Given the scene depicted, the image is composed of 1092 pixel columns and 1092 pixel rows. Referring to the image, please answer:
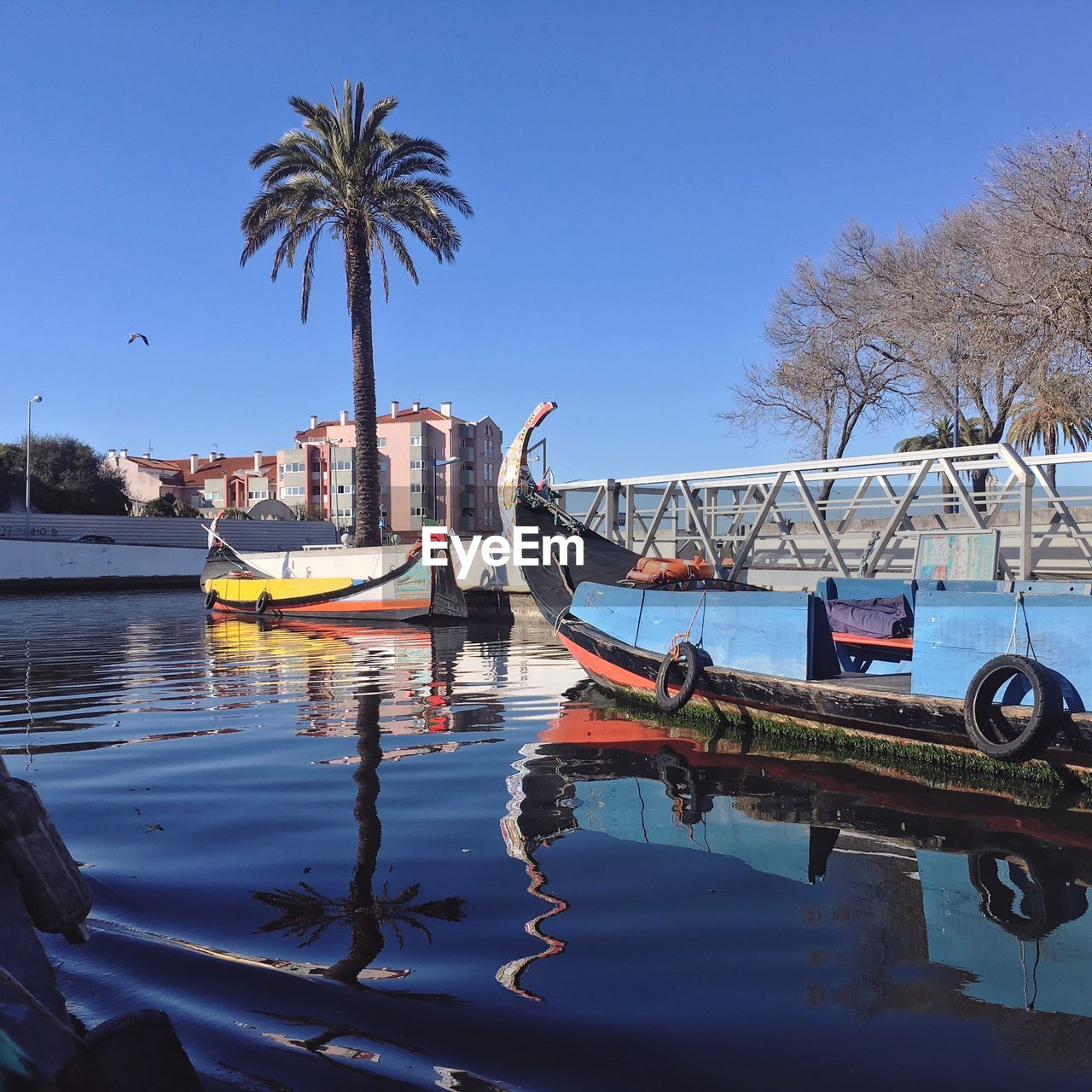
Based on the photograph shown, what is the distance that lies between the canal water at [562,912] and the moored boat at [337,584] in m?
14.6

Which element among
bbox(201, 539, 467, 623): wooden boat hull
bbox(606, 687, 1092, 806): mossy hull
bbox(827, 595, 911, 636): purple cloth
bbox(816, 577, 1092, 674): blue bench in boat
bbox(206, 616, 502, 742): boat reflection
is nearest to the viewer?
bbox(606, 687, 1092, 806): mossy hull

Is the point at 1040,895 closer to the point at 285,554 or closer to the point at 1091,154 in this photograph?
the point at 1091,154

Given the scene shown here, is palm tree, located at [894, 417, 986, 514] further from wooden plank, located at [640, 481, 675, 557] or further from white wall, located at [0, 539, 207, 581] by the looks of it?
white wall, located at [0, 539, 207, 581]

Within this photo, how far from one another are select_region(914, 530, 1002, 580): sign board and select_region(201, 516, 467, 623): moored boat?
13.6 meters

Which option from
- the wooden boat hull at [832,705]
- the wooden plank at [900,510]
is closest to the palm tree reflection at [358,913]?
the wooden boat hull at [832,705]

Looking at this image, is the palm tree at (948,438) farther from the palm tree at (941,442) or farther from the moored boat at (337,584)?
the moored boat at (337,584)

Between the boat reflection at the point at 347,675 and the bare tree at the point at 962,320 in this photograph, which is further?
the bare tree at the point at 962,320

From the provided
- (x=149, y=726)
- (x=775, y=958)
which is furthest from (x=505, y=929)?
(x=149, y=726)

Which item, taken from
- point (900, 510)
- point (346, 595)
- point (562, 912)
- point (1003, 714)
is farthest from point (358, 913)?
point (346, 595)

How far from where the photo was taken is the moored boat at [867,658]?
261 inches

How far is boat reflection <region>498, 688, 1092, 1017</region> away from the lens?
395 cm

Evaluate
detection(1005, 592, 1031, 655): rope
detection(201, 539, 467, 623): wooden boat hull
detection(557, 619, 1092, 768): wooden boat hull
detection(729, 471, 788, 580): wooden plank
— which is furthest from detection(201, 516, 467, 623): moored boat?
detection(1005, 592, 1031, 655): rope

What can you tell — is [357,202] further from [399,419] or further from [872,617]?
[399,419]

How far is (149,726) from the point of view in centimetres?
973
